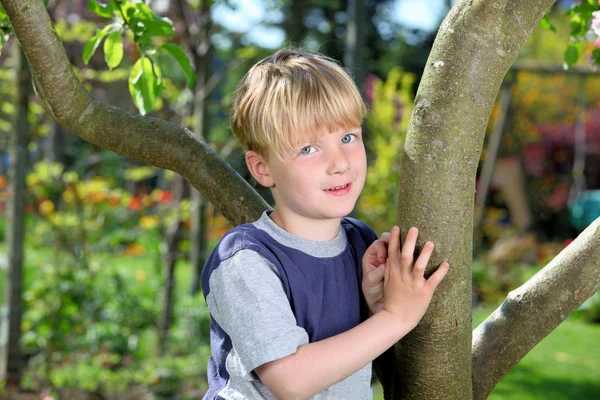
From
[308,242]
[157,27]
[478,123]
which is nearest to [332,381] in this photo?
[308,242]

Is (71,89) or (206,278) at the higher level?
(71,89)

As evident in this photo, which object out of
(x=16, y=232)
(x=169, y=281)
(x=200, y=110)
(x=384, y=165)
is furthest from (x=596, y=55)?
(x=384, y=165)

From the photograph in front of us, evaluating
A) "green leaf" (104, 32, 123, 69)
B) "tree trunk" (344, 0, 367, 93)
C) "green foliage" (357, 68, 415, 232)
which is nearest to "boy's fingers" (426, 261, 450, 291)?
"green leaf" (104, 32, 123, 69)

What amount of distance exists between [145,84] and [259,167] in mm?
504

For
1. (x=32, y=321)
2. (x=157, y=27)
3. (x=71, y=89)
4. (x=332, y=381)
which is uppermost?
(x=157, y=27)

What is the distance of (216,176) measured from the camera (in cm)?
156

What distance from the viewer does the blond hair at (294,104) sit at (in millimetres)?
1283

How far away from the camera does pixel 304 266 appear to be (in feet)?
4.30

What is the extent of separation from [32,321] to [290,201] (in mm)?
3117

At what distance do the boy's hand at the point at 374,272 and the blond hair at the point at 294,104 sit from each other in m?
0.25

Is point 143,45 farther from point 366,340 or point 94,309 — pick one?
point 94,309

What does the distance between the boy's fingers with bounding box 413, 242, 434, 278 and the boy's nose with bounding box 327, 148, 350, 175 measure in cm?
21

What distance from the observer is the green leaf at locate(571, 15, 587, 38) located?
6.61 ft

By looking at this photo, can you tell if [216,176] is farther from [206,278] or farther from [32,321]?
[32,321]
